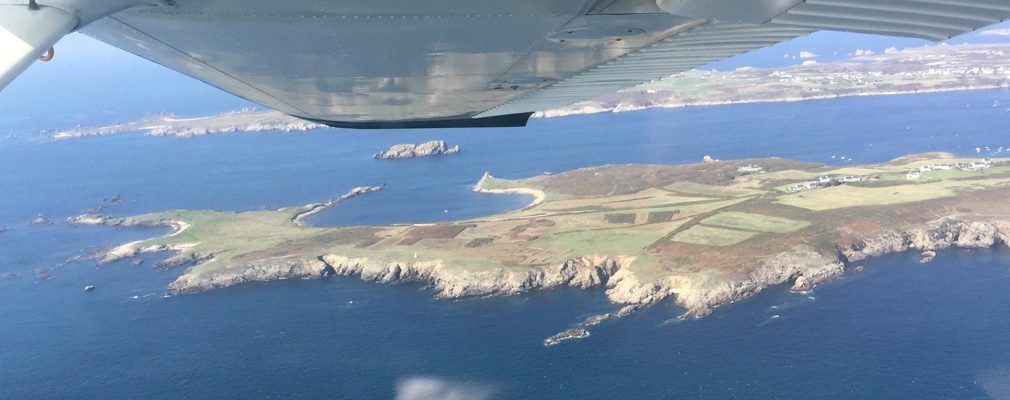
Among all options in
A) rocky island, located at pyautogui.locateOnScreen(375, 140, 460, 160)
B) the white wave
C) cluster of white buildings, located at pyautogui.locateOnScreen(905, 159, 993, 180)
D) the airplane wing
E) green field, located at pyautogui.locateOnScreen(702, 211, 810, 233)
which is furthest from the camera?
rocky island, located at pyautogui.locateOnScreen(375, 140, 460, 160)

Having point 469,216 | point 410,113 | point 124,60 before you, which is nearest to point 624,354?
point 469,216

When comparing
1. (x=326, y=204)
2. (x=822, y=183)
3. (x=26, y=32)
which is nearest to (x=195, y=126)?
(x=326, y=204)

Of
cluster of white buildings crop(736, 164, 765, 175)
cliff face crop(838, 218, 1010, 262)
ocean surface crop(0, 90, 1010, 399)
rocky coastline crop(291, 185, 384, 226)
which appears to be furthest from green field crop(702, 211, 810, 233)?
rocky coastline crop(291, 185, 384, 226)

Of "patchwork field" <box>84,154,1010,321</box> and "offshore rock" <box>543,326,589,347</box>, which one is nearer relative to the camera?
"offshore rock" <box>543,326,589,347</box>

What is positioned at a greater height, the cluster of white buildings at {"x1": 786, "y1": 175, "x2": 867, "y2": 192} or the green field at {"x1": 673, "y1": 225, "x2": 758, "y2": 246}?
the cluster of white buildings at {"x1": 786, "y1": 175, "x2": 867, "y2": 192}

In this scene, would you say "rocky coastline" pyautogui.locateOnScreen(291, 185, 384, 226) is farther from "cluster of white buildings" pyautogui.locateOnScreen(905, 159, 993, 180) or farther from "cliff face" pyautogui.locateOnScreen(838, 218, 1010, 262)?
"cluster of white buildings" pyautogui.locateOnScreen(905, 159, 993, 180)

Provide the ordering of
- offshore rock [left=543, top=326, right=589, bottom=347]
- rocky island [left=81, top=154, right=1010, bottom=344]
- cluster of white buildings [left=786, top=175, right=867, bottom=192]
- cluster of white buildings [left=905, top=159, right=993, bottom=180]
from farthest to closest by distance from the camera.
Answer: cluster of white buildings [left=905, top=159, right=993, bottom=180] → cluster of white buildings [left=786, top=175, right=867, bottom=192] → rocky island [left=81, top=154, right=1010, bottom=344] → offshore rock [left=543, top=326, right=589, bottom=347]

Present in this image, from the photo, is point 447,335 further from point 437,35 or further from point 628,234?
point 437,35

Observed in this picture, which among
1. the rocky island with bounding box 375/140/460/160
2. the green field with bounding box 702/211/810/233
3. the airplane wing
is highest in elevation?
the airplane wing
